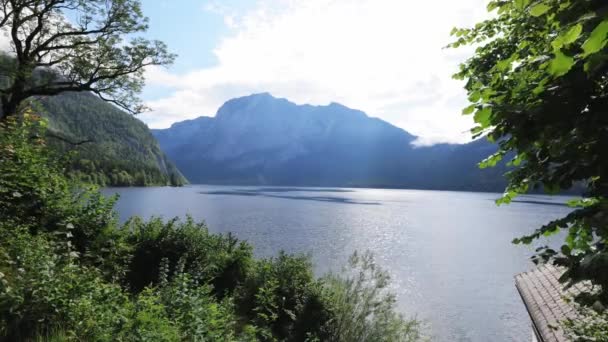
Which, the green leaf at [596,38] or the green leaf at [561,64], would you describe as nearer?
the green leaf at [596,38]

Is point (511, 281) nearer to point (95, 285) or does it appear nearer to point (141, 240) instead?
point (141, 240)

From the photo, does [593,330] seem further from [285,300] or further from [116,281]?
[116,281]

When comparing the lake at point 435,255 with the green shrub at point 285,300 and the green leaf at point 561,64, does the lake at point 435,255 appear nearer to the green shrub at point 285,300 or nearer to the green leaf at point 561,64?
the green shrub at point 285,300

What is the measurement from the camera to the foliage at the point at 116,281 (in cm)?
688

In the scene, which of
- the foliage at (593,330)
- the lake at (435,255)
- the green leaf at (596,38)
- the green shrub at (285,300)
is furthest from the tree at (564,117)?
→ the lake at (435,255)

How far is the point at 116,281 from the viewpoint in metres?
12.3

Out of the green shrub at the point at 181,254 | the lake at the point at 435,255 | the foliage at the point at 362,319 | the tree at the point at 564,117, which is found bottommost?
the lake at the point at 435,255

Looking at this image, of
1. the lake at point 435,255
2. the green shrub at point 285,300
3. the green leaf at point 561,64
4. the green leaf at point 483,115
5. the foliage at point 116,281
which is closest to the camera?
the green leaf at point 561,64

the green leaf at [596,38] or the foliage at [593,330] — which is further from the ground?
the green leaf at [596,38]

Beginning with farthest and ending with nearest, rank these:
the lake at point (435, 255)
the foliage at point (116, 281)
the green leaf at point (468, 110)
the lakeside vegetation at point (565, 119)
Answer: the lake at point (435, 255) → the foliage at point (116, 281) → the green leaf at point (468, 110) → the lakeside vegetation at point (565, 119)

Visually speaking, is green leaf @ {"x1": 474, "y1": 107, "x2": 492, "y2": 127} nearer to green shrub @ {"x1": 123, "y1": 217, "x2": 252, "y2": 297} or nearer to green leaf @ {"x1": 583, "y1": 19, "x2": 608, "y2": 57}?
green leaf @ {"x1": 583, "y1": 19, "x2": 608, "y2": 57}

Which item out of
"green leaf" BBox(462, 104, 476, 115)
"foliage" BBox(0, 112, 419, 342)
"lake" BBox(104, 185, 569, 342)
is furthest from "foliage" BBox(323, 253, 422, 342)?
"green leaf" BBox(462, 104, 476, 115)

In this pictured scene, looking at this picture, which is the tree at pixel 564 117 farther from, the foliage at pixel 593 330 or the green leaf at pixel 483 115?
the foliage at pixel 593 330

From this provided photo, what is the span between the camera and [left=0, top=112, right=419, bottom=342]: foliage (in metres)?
6.88
